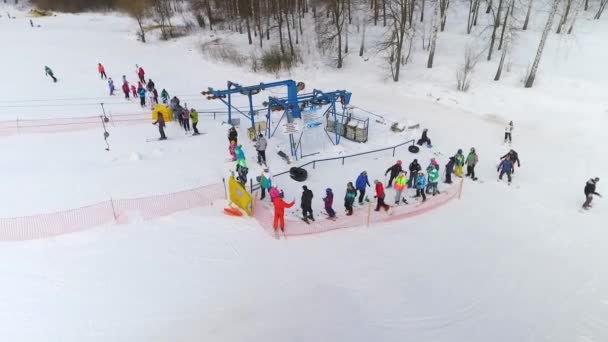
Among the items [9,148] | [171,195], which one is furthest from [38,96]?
[171,195]

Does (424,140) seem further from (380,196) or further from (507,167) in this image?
(380,196)

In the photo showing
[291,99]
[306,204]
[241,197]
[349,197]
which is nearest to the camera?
[306,204]

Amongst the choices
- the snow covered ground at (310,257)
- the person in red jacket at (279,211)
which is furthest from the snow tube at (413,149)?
the person in red jacket at (279,211)

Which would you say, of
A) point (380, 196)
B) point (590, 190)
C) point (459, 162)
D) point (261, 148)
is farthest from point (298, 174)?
point (590, 190)

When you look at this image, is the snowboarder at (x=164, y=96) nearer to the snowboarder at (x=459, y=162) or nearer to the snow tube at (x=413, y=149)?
the snow tube at (x=413, y=149)

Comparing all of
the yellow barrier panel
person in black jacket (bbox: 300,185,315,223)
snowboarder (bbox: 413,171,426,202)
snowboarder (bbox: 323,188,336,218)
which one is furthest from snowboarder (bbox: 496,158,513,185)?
the yellow barrier panel

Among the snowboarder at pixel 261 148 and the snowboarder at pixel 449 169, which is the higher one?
the snowboarder at pixel 261 148
